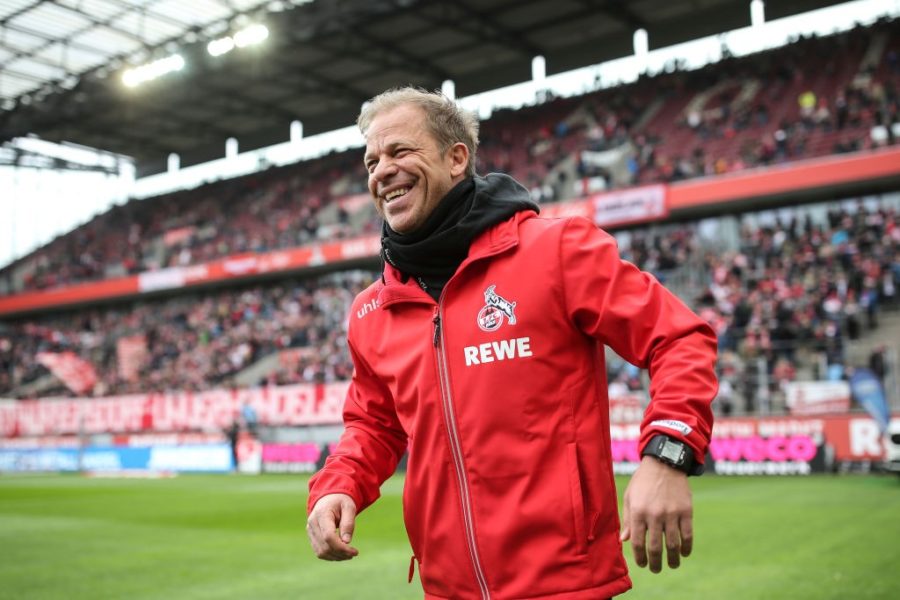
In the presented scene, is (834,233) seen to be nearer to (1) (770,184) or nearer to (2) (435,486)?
(1) (770,184)

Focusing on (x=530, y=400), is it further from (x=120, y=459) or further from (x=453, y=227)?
(x=120, y=459)

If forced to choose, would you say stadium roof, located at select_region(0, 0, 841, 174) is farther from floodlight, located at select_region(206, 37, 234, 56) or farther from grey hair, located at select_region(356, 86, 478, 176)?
grey hair, located at select_region(356, 86, 478, 176)

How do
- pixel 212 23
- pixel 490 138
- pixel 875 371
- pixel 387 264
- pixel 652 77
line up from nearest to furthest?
1. pixel 387 264
2. pixel 875 371
3. pixel 212 23
4. pixel 652 77
5. pixel 490 138

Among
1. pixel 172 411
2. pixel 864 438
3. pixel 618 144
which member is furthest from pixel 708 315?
pixel 172 411

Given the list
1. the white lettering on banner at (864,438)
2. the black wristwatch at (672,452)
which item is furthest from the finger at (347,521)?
the white lettering on banner at (864,438)

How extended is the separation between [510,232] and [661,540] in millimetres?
972

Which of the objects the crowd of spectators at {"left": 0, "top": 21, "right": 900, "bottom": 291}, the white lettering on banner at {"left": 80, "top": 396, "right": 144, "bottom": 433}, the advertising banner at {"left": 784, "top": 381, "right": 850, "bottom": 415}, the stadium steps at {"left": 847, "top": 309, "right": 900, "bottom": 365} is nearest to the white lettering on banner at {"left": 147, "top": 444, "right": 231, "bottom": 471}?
the white lettering on banner at {"left": 80, "top": 396, "right": 144, "bottom": 433}

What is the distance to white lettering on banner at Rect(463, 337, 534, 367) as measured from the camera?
2447 millimetres

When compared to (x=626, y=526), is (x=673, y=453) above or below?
above

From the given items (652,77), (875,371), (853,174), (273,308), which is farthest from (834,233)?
(273,308)

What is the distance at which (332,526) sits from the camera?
2643 millimetres

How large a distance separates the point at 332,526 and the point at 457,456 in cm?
47

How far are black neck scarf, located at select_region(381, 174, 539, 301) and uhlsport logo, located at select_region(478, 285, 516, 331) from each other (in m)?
0.18

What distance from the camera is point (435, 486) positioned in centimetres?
255
